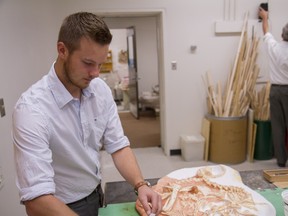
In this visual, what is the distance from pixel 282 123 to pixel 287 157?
0.47 meters

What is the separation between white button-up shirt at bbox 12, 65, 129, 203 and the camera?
963 millimetres

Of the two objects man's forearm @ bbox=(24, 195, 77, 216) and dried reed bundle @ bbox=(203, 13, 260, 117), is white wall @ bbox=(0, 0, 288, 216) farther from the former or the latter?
man's forearm @ bbox=(24, 195, 77, 216)

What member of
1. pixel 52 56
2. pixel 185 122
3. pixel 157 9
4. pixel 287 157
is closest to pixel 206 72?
pixel 185 122

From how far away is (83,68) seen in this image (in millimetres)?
1064

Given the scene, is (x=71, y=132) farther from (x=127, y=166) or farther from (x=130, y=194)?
(x=130, y=194)

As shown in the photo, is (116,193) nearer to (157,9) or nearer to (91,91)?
(91,91)

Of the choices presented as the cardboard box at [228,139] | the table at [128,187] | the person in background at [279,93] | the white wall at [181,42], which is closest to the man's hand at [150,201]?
the table at [128,187]

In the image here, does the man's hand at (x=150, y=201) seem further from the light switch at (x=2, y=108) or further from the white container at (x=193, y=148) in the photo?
the white container at (x=193, y=148)

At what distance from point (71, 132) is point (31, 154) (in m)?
0.20

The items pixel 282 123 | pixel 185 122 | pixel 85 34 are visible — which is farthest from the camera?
pixel 185 122

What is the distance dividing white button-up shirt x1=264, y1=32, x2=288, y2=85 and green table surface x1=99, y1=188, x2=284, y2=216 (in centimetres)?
231

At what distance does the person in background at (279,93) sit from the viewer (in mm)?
3281

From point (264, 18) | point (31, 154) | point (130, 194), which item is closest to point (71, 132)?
point (31, 154)

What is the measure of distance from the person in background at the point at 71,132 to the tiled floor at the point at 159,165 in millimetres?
2148
